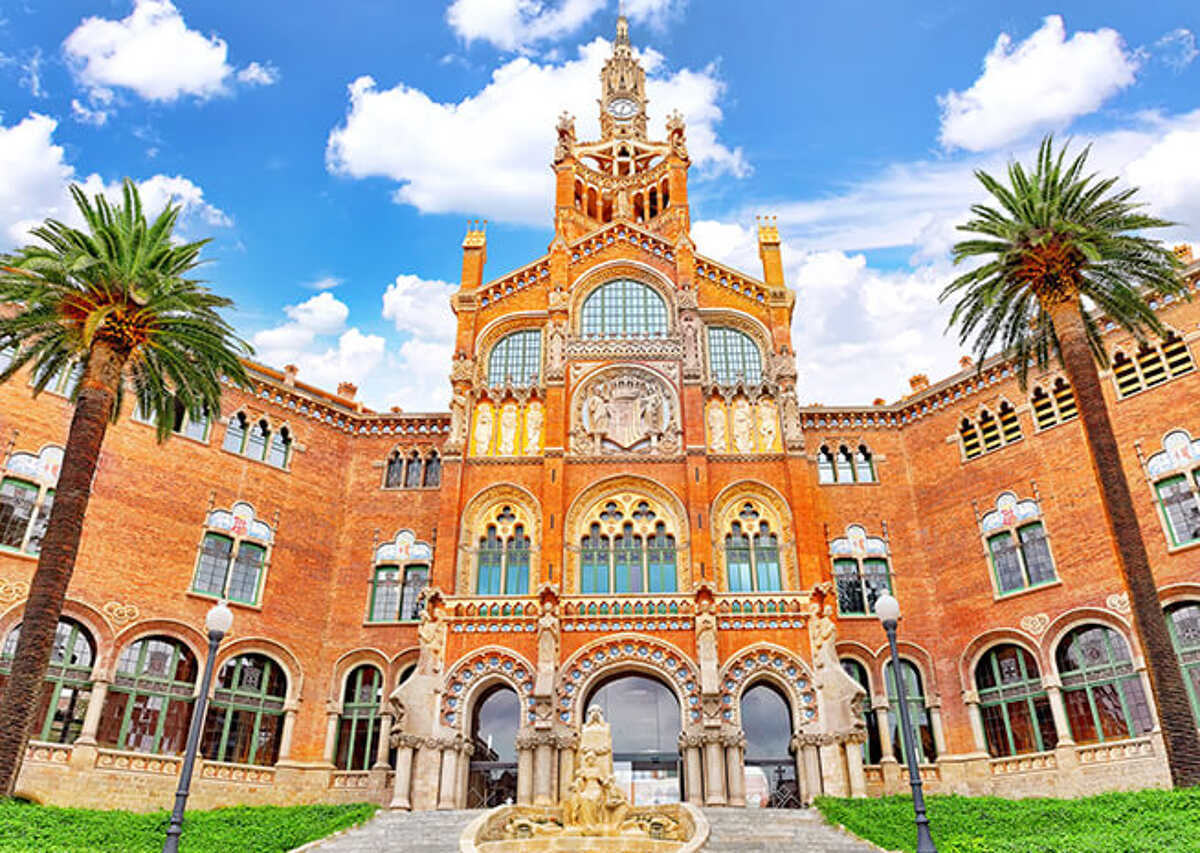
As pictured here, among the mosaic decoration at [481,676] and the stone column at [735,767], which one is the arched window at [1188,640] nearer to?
the stone column at [735,767]

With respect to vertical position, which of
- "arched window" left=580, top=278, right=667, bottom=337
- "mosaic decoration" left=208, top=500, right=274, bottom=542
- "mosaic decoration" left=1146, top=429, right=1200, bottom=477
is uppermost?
"arched window" left=580, top=278, right=667, bottom=337

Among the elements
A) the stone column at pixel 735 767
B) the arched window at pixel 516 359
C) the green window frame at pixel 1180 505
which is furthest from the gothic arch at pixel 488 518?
the green window frame at pixel 1180 505

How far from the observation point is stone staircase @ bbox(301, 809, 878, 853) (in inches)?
826

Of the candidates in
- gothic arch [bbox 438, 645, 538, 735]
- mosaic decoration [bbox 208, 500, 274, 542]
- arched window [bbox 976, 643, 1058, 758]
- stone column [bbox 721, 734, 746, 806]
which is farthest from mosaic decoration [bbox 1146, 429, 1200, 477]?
mosaic decoration [bbox 208, 500, 274, 542]

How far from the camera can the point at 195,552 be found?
29.6 metres

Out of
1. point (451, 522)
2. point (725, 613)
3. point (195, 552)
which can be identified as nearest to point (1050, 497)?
point (725, 613)

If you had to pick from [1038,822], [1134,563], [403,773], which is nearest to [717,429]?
[1134,563]

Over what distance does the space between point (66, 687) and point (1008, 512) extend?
30221 mm

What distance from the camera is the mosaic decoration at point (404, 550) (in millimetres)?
33469

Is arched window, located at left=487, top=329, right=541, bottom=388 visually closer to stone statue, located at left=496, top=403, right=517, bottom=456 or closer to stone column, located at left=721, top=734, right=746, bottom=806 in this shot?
stone statue, located at left=496, top=403, right=517, bottom=456

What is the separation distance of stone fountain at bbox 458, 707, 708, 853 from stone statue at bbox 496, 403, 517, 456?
43.4ft

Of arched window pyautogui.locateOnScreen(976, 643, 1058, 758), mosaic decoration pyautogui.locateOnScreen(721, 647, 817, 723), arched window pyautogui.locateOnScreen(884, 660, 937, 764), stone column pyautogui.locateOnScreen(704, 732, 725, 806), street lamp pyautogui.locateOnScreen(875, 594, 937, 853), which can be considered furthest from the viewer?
arched window pyautogui.locateOnScreen(884, 660, 937, 764)

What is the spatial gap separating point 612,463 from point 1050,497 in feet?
48.2

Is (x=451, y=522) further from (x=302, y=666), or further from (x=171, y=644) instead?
(x=171, y=644)
